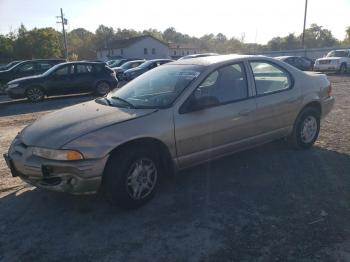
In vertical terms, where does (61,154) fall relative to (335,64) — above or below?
above

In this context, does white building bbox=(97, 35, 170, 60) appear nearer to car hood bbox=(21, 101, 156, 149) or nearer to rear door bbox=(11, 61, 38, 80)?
rear door bbox=(11, 61, 38, 80)

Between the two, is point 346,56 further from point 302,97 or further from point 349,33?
point 349,33

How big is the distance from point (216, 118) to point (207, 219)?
4.34 feet

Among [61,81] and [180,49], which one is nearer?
[61,81]

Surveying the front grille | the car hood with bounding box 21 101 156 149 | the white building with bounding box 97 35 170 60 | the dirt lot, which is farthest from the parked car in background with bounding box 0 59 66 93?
the white building with bounding box 97 35 170 60

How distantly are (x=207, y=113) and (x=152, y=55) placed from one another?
63.9 metres

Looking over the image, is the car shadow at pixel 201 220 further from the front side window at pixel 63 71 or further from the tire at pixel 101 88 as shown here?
the tire at pixel 101 88

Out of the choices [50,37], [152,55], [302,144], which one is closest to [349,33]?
[152,55]

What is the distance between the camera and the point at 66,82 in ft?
47.6

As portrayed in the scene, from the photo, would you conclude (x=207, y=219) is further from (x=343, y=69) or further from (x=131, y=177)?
(x=343, y=69)

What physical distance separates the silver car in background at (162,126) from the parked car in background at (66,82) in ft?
32.1

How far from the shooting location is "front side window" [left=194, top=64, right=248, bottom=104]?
464 cm

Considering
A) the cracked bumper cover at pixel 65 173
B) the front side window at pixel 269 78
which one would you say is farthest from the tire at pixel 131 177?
the front side window at pixel 269 78

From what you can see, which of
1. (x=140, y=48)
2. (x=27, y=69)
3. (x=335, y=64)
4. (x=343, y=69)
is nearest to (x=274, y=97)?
(x=27, y=69)
